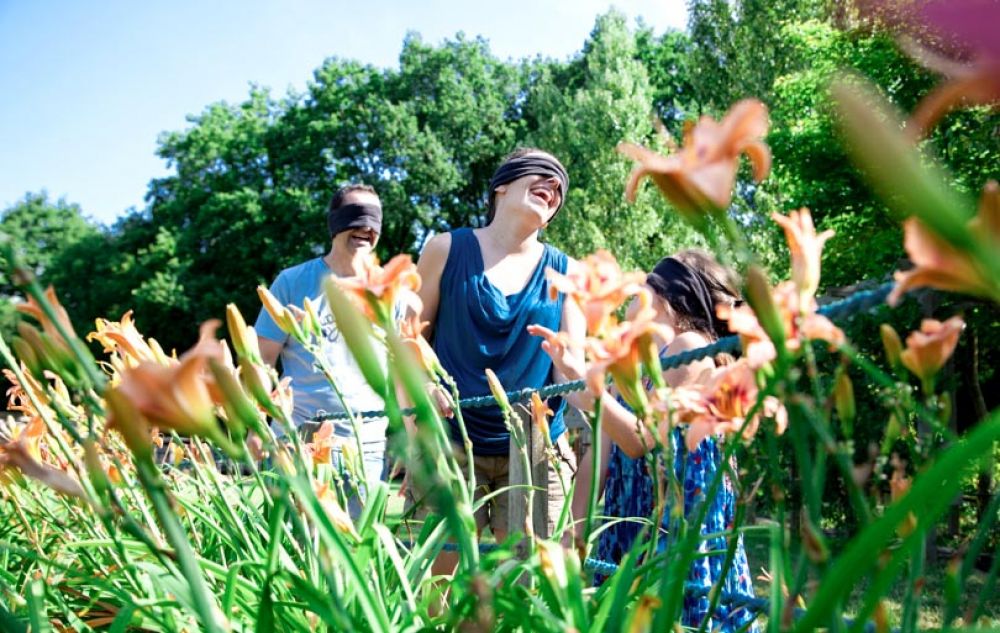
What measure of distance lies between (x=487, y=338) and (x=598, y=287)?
5.92 ft

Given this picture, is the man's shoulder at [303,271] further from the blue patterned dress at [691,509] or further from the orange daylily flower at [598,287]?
the orange daylily flower at [598,287]

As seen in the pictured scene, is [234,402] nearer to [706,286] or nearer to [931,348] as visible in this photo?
[931,348]

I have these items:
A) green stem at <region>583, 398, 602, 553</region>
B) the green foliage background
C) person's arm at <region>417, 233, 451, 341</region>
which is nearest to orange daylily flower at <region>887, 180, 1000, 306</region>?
green stem at <region>583, 398, 602, 553</region>

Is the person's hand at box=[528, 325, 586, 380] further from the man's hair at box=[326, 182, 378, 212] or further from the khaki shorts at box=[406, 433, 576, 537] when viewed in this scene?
the man's hair at box=[326, 182, 378, 212]

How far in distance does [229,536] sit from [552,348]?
0.69 m

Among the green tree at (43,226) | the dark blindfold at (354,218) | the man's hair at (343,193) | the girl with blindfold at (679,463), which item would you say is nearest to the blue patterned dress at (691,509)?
the girl with blindfold at (679,463)

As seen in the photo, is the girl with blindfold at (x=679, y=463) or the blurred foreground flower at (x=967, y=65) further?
the girl with blindfold at (x=679, y=463)

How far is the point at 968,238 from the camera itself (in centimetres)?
41

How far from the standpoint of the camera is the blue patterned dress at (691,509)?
1.78 metres

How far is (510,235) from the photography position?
275 centimetres

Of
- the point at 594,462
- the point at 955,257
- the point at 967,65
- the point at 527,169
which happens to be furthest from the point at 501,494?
the point at 967,65

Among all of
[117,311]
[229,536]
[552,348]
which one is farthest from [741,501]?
[117,311]

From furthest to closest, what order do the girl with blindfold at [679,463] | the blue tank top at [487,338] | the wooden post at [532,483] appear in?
the blue tank top at [487,338], the wooden post at [532,483], the girl with blindfold at [679,463]

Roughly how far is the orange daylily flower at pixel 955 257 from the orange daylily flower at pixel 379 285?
0.46 meters
